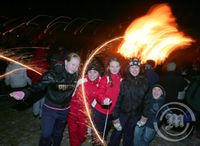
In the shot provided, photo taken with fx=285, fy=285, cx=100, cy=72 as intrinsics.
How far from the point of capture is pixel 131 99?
5.93m

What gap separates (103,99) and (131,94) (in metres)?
0.59

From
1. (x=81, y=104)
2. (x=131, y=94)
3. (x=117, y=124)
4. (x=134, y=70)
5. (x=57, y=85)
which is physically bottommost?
(x=117, y=124)

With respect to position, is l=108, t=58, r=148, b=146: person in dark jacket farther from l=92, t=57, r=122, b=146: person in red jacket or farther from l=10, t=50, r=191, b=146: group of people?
l=92, t=57, r=122, b=146: person in red jacket

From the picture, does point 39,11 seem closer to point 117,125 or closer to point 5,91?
point 5,91

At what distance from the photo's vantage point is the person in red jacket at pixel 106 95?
600cm

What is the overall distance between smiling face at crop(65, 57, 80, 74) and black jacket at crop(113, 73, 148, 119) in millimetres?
1033

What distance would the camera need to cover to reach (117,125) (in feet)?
19.6

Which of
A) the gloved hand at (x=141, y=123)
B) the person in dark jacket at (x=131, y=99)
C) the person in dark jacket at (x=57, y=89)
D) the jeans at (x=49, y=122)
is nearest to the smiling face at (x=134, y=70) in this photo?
the person in dark jacket at (x=131, y=99)

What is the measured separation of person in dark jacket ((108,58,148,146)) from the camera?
5895 mm

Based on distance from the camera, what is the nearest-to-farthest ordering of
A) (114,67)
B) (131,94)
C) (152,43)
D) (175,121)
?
(131,94) < (114,67) < (175,121) < (152,43)

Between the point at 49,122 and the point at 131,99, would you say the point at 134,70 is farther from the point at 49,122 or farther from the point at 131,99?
the point at 49,122

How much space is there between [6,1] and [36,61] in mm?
36991

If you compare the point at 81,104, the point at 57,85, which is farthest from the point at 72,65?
the point at 81,104

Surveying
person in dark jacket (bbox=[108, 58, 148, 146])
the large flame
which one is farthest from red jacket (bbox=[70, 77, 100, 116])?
the large flame
